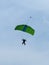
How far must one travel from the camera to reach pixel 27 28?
2908 centimetres

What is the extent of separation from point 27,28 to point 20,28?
189cm

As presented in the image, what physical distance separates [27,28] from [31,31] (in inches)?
64.3

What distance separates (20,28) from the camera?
97.1 feet

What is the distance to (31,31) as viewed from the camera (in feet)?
91.9

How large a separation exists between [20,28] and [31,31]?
10.8 ft
